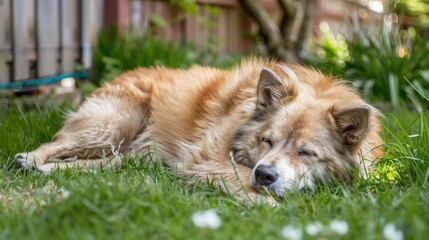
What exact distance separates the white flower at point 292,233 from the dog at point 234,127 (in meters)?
0.91

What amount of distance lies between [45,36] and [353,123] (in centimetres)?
382

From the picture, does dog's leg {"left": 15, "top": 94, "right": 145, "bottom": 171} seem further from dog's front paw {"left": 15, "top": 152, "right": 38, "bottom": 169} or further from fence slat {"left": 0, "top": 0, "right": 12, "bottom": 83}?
fence slat {"left": 0, "top": 0, "right": 12, "bottom": 83}

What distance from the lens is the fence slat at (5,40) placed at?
5668 millimetres

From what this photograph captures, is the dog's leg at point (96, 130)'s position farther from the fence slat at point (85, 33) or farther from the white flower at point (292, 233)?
the fence slat at point (85, 33)

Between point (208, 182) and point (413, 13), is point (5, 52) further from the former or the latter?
point (413, 13)

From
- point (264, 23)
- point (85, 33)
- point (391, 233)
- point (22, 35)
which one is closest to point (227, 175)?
point (391, 233)

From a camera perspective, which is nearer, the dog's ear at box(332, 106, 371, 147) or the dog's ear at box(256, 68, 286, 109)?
the dog's ear at box(332, 106, 371, 147)

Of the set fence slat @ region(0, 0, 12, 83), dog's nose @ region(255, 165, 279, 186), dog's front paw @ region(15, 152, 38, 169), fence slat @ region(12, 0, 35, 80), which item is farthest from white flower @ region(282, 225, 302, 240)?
fence slat @ region(12, 0, 35, 80)

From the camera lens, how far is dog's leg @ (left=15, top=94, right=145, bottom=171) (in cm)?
448

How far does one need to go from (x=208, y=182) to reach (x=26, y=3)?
128 inches

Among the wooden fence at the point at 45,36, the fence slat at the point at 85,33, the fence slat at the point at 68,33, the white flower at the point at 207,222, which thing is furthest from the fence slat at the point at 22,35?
the white flower at the point at 207,222

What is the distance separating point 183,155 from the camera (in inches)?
167

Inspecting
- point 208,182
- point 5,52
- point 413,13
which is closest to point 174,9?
point 5,52

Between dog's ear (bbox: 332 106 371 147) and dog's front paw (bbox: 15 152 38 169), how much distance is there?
6.04 ft
